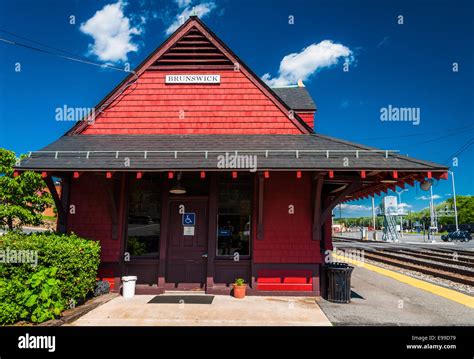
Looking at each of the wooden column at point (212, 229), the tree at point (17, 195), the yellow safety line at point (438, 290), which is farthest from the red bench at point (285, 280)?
the tree at point (17, 195)

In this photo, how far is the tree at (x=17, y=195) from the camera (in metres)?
15.4

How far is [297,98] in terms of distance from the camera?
42.4 ft

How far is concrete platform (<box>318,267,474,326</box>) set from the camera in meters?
6.77

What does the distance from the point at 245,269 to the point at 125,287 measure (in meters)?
3.40

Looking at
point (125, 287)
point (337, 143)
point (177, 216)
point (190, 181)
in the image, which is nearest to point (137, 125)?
point (190, 181)

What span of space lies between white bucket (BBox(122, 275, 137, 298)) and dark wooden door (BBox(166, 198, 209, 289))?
998 millimetres

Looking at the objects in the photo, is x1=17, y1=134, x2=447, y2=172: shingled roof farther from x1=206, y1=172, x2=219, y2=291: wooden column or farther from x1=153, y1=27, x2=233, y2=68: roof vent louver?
x1=153, y1=27, x2=233, y2=68: roof vent louver

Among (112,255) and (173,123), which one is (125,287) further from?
(173,123)

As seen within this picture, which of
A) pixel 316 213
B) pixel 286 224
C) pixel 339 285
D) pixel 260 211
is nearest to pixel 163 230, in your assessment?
pixel 260 211

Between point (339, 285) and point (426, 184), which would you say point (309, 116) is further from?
point (339, 285)

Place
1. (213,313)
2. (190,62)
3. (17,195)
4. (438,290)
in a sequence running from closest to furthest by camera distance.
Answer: (213,313) → (190,62) → (438,290) → (17,195)

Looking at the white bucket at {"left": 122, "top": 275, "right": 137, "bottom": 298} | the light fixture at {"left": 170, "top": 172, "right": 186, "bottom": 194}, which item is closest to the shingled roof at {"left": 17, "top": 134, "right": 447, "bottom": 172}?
the light fixture at {"left": 170, "top": 172, "right": 186, "bottom": 194}

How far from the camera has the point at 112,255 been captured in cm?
895

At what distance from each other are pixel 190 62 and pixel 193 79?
0.64 metres
